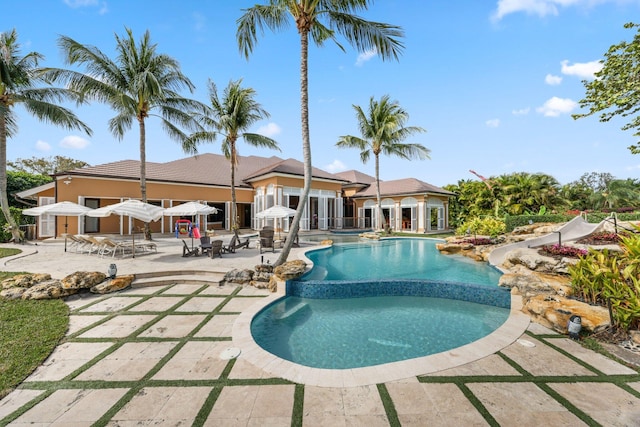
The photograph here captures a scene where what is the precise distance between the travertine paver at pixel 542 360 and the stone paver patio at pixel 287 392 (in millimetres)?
15

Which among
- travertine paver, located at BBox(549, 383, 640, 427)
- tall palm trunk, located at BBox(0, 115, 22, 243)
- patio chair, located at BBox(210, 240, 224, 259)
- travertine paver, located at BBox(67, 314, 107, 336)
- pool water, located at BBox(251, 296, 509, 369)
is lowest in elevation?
pool water, located at BBox(251, 296, 509, 369)

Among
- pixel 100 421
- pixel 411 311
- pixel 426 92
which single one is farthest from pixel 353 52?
pixel 100 421

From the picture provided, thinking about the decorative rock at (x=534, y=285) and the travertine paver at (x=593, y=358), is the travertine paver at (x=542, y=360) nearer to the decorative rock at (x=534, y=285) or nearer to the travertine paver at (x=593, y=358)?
the travertine paver at (x=593, y=358)

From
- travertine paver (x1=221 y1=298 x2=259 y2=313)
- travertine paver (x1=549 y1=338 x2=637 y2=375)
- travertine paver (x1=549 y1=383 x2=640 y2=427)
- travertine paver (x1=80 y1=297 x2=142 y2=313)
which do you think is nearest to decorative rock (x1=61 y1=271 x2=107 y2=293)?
travertine paver (x1=80 y1=297 x2=142 y2=313)

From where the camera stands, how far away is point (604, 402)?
8.67ft

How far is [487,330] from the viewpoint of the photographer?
4.79 m

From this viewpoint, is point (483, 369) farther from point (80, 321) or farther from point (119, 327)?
point (80, 321)

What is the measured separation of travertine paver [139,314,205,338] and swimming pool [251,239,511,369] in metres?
1.11

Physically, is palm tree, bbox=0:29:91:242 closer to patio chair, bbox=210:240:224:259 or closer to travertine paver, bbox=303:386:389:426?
patio chair, bbox=210:240:224:259

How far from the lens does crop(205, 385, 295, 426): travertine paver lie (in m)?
2.42

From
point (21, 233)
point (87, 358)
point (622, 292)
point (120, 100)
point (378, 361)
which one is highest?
point (120, 100)

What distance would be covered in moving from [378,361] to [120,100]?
52.1 feet

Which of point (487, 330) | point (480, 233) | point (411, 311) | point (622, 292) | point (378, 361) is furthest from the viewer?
point (480, 233)

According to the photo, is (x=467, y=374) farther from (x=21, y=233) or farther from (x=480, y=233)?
(x=21, y=233)
